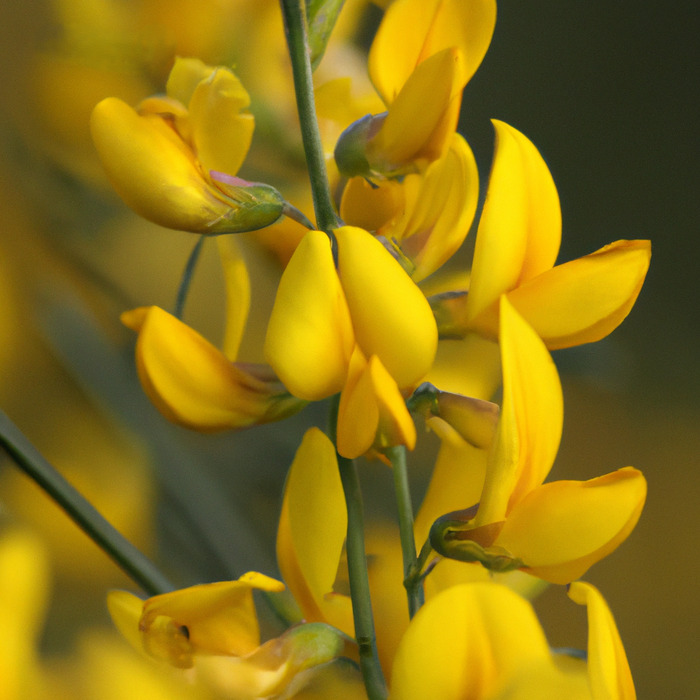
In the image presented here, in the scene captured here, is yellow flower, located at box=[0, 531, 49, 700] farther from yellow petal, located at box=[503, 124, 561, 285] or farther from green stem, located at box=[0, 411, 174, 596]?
yellow petal, located at box=[503, 124, 561, 285]

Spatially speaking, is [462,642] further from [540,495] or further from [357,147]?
[357,147]

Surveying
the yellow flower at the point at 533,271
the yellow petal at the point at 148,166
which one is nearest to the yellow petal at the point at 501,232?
the yellow flower at the point at 533,271

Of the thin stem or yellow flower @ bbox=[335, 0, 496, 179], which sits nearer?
yellow flower @ bbox=[335, 0, 496, 179]

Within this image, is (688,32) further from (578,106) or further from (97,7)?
(97,7)

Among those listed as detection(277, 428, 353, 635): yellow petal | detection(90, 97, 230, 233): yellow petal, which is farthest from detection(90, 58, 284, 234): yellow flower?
detection(277, 428, 353, 635): yellow petal

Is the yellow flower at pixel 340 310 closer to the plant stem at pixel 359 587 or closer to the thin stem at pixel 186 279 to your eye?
the plant stem at pixel 359 587

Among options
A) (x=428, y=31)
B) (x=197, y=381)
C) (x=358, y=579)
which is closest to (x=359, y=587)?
(x=358, y=579)
